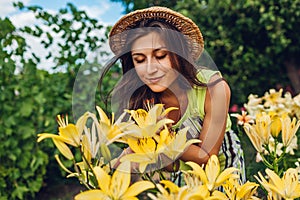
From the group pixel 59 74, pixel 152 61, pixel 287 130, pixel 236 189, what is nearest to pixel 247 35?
pixel 59 74

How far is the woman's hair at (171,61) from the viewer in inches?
51.9

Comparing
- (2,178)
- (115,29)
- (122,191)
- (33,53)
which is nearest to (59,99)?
(33,53)

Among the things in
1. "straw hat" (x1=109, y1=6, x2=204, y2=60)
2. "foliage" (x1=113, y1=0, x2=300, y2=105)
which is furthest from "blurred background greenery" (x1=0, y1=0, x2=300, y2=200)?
"straw hat" (x1=109, y1=6, x2=204, y2=60)

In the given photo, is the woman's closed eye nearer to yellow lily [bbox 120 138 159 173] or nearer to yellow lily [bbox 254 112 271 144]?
yellow lily [bbox 254 112 271 144]

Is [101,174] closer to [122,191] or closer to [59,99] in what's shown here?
[122,191]

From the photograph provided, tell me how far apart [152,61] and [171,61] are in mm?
74

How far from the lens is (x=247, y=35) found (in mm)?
4957

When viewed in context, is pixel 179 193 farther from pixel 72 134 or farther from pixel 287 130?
pixel 287 130

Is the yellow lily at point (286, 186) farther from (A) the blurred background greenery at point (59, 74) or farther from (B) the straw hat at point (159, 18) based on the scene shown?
(A) the blurred background greenery at point (59, 74)

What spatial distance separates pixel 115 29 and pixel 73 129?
0.67 meters

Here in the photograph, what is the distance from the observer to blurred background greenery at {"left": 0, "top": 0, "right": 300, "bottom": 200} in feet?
9.30

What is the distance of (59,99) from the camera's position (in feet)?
10.4

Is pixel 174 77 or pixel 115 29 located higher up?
pixel 115 29

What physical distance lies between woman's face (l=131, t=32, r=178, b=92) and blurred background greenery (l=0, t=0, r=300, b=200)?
2.10 ft
